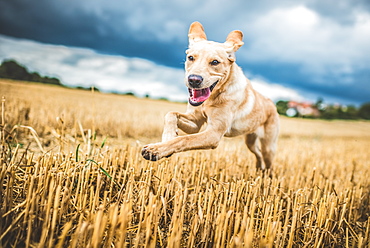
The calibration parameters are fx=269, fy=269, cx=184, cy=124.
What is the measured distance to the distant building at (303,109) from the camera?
44725 mm

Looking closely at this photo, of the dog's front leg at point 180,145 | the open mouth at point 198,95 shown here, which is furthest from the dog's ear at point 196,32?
the dog's front leg at point 180,145

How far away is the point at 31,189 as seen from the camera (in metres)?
2.37

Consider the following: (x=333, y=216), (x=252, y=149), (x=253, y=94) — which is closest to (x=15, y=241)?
(x=333, y=216)

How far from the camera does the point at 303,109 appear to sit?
4722 cm

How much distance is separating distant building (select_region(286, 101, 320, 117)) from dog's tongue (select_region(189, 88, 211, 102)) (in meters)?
42.5

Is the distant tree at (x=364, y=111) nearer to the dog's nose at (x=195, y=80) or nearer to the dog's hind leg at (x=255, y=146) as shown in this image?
the dog's hind leg at (x=255, y=146)

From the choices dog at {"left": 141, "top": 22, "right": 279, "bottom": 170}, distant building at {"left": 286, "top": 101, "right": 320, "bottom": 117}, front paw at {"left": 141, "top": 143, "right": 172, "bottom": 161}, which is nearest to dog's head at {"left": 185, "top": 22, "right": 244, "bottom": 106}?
dog at {"left": 141, "top": 22, "right": 279, "bottom": 170}

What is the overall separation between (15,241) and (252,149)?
4649 millimetres

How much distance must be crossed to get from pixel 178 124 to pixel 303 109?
158ft

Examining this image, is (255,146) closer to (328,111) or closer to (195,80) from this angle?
(195,80)

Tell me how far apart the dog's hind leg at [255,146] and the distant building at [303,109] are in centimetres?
3971

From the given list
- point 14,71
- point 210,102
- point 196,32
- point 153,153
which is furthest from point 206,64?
point 14,71

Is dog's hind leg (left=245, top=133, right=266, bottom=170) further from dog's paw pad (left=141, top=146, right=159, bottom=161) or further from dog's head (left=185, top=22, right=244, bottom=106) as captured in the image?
dog's paw pad (left=141, top=146, right=159, bottom=161)

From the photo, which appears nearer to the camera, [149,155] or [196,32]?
[149,155]
